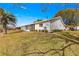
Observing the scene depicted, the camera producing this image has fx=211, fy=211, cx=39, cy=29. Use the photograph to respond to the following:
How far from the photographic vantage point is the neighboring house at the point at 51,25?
1731 mm

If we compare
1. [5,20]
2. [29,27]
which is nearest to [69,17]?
[29,27]

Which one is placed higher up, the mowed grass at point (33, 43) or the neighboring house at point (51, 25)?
the neighboring house at point (51, 25)

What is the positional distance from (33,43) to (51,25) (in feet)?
0.69

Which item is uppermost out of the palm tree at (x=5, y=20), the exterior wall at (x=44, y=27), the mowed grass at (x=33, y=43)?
the palm tree at (x=5, y=20)

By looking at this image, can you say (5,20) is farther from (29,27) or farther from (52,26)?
(52,26)

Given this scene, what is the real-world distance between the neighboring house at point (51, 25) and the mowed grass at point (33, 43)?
0.04m

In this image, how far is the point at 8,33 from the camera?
5.72 ft

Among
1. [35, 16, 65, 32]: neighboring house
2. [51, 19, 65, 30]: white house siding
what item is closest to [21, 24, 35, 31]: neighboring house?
[35, 16, 65, 32]: neighboring house

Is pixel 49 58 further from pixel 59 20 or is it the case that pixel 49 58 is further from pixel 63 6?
pixel 63 6

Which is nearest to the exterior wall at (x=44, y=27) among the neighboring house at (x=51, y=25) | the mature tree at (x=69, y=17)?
the neighboring house at (x=51, y=25)

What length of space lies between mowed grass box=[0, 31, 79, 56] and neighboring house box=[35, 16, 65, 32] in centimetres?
4

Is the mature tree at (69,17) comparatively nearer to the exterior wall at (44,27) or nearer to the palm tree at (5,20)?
the exterior wall at (44,27)

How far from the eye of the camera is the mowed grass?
1.72 m

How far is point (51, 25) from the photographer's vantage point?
175 centimetres
